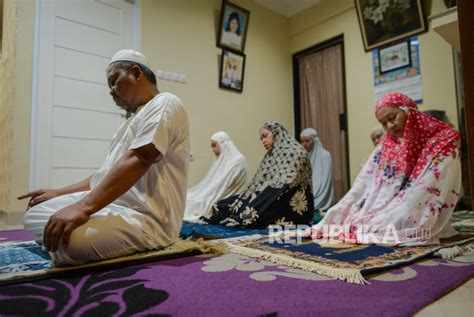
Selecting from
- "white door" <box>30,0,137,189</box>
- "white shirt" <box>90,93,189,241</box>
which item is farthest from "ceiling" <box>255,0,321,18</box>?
"white shirt" <box>90,93,189,241</box>

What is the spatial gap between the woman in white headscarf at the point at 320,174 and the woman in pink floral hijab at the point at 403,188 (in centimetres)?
214

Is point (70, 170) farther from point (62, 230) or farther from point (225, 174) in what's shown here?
point (62, 230)

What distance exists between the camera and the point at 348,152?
5.43m

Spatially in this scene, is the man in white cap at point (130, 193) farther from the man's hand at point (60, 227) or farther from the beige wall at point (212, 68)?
the beige wall at point (212, 68)

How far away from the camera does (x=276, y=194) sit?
116 inches

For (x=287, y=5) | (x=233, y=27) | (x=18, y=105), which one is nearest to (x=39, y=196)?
(x=18, y=105)

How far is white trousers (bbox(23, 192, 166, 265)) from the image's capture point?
137cm

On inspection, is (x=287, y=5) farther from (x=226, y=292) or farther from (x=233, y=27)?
(x=226, y=292)

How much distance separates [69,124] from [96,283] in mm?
3154

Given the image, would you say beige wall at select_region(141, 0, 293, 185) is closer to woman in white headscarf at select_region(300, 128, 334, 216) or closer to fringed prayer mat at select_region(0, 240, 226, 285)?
woman in white headscarf at select_region(300, 128, 334, 216)

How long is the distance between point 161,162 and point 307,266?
0.85 m

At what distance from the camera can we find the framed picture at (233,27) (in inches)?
215

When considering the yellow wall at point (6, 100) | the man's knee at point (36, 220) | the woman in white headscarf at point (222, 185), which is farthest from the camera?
the woman in white headscarf at point (222, 185)

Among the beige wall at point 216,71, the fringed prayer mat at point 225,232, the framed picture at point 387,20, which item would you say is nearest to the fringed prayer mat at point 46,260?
the fringed prayer mat at point 225,232
